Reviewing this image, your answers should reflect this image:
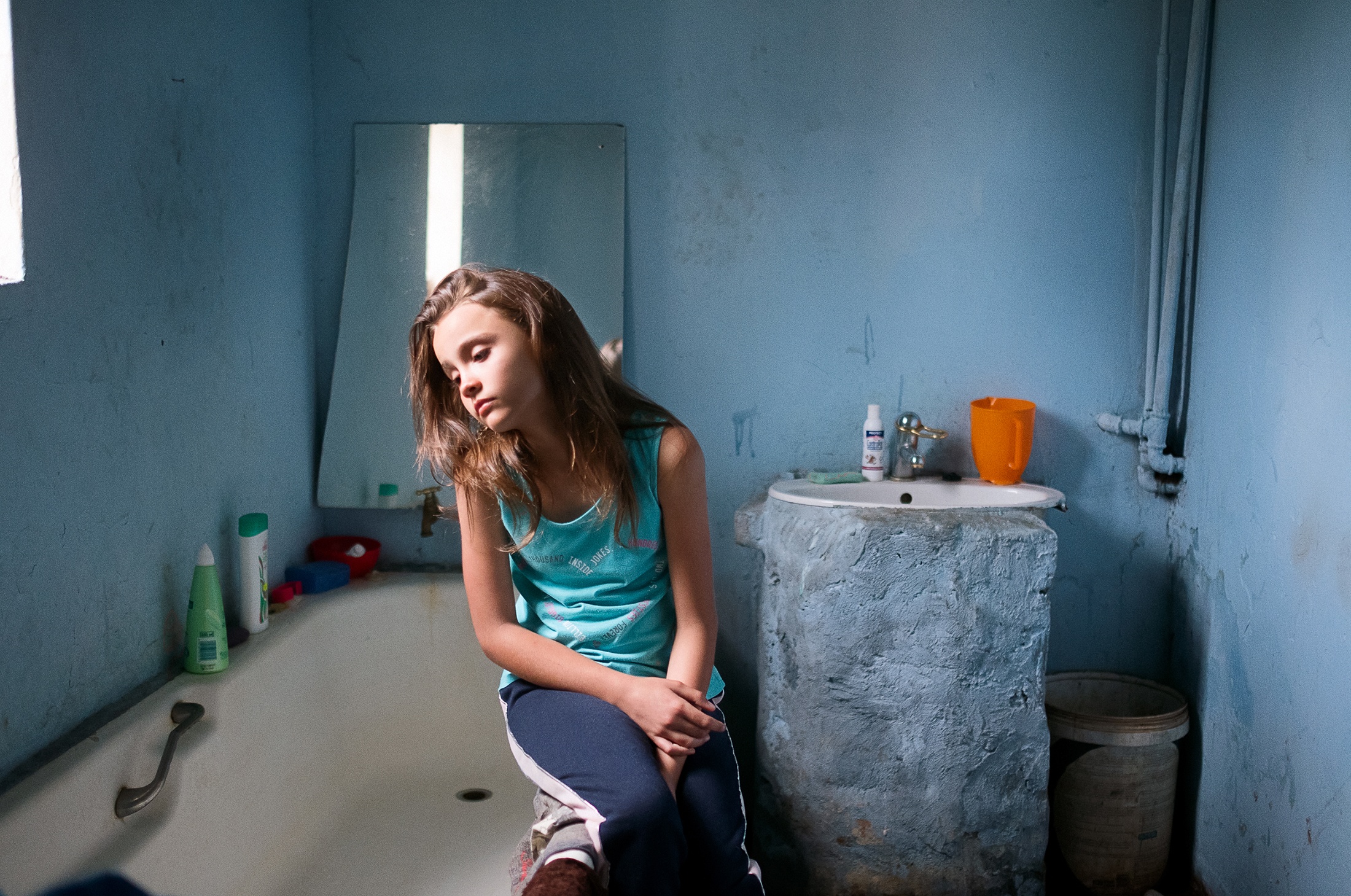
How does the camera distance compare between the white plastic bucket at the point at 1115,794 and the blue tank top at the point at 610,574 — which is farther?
the white plastic bucket at the point at 1115,794

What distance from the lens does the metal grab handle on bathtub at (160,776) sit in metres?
1.27

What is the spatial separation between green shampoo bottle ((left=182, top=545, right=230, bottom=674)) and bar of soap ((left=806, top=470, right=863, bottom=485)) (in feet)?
3.40

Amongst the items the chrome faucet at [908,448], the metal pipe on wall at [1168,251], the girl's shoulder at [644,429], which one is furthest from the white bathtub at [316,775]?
the metal pipe on wall at [1168,251]

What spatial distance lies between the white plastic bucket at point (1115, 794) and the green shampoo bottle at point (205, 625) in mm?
1350

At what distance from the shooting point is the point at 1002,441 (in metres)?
1.86

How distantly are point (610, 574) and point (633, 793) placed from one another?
30cm

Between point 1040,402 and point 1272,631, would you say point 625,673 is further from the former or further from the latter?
point 1040,402

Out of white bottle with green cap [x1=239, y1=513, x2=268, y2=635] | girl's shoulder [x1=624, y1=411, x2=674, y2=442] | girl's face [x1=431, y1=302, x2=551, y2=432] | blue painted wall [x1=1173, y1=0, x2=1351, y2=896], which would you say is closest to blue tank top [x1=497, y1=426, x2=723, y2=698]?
girl's shoulder [x1=624, y1=411, x2=674, y2=442]

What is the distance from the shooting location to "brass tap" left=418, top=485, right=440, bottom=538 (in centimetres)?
203

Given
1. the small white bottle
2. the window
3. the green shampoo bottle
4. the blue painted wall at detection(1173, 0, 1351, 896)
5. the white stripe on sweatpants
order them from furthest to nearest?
the small white bottle → the green shampoo bottle → the blue painted wall at detection(1173, 0, 1351, 896) → the window → the white stripe on sweatpants

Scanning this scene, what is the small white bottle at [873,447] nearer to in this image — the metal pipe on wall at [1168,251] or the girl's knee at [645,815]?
the metal pipe on wall at [1168,251]

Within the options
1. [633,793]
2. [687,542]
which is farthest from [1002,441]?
[633,793]

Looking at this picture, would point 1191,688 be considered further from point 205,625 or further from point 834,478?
point 205,625

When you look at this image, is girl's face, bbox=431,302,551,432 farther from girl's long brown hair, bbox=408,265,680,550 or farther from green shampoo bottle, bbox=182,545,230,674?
green shampoo bottle, bbox=182,545,230,674
